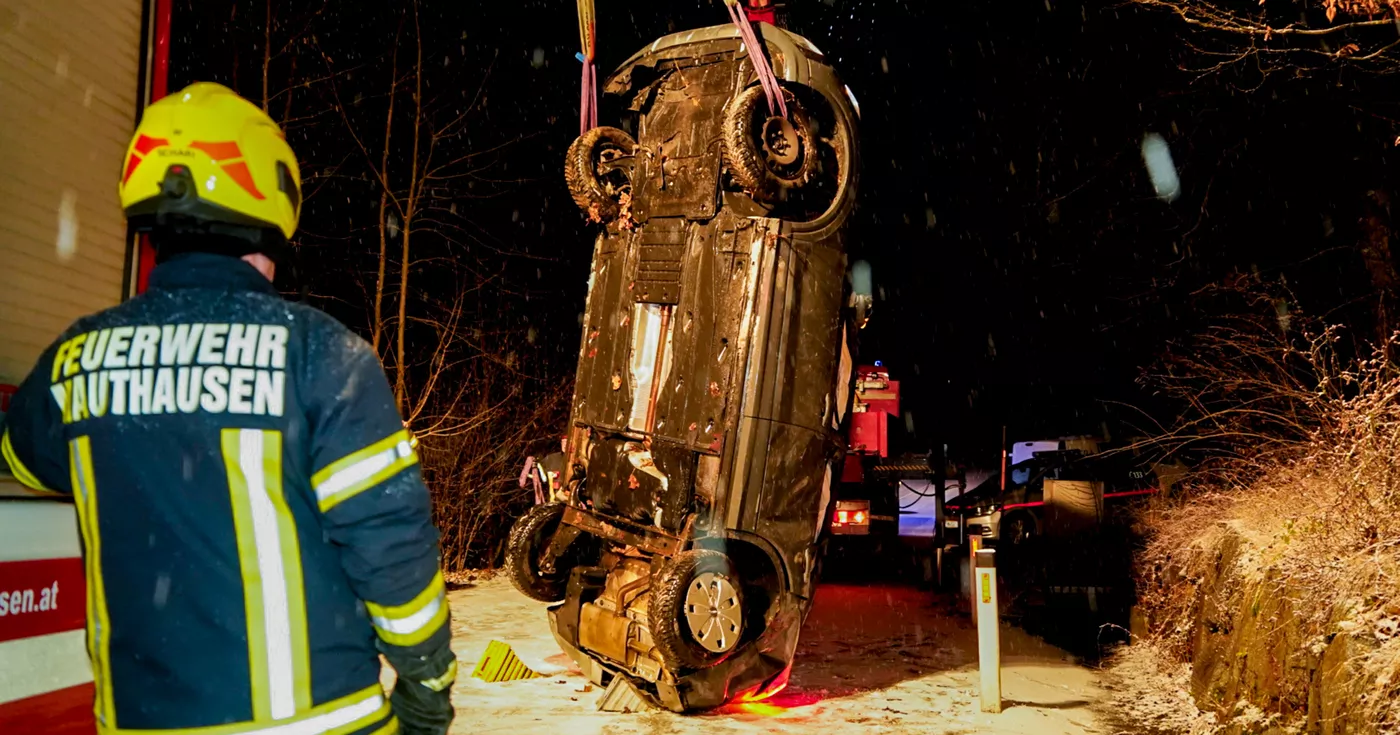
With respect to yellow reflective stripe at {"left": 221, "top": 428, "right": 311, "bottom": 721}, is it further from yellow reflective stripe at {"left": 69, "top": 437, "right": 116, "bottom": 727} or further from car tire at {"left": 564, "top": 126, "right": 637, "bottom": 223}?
A: car tire at {"left": 564, "top": 126, "right": 637, "bottom": 223}

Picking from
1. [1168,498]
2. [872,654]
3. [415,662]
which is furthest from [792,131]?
[1168,498]

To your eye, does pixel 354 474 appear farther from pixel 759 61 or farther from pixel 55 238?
pixel 759 61

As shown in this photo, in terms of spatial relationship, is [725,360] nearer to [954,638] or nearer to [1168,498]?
[954,638]

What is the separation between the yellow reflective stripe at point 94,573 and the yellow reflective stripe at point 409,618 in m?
0.47

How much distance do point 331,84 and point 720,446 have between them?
1050cm

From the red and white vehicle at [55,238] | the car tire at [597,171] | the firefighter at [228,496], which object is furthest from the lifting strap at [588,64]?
the firefighter at [228,496]

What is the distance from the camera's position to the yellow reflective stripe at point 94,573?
183cm

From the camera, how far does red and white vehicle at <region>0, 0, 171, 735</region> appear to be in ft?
7.73

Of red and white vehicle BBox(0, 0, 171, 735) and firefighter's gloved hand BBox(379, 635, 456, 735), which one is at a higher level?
red and white vehicle BBox(0, 0, 171, 735)

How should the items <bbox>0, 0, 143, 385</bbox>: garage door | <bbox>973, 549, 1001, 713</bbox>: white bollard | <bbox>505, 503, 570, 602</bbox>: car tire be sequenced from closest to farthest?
<bbox>0, 0, 143, 385</bbox>: garage door
<bbox>973, 549, 1001, 713</bbox>: white bollard
<bbox>505, 503, 570, 602</bbox>: car tire

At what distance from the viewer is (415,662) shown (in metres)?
1.88

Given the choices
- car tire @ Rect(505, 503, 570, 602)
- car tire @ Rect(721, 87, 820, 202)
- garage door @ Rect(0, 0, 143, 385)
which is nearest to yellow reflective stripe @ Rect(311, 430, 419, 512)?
garage door @ Rect(0, 0, 143, 385)

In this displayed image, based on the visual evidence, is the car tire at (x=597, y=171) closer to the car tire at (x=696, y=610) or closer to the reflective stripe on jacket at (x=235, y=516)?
the car tire at (x=696, y=610)

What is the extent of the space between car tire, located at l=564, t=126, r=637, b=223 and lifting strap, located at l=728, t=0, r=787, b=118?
1.22 m
